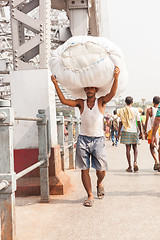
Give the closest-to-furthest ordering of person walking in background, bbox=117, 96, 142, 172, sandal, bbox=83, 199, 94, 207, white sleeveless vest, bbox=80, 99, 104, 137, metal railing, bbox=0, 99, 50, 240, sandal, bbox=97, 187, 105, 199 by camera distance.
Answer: metal railing, bbox=0, 99, 50, 240
sandal, bbox=83, 199, 94, 207
white sleeveless vest, bbox=80, 99, 104, 137
sandal, bbox=97, 187, 105, 199
person walking in background, bbox=117, 96, 142, 172

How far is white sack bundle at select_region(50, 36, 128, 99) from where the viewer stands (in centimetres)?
360

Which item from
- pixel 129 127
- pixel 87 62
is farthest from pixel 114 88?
pixel 129 127

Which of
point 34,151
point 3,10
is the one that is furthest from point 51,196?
point 3,10

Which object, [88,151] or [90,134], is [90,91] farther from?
[88,151]

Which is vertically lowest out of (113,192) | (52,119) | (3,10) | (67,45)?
(113,192)

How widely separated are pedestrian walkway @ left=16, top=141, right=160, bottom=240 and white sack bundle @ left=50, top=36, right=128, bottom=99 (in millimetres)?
1528

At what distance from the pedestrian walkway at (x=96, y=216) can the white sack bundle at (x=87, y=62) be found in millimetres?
1528

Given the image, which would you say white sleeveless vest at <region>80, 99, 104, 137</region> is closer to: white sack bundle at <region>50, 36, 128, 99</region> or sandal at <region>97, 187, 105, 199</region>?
white sack bundle at <region>50, 36, 128, 99</region>

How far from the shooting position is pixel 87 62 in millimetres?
3604

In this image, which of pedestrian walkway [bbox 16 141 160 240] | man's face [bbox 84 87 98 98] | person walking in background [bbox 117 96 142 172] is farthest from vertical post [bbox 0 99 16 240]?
person walking in background [bbox 117 96 142 172]

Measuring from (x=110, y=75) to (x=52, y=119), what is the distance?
1500 millimetres

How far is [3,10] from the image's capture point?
18.9 metres

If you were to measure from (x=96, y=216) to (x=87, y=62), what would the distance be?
5.75ft

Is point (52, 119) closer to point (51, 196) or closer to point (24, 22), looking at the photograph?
point (51, 196)
